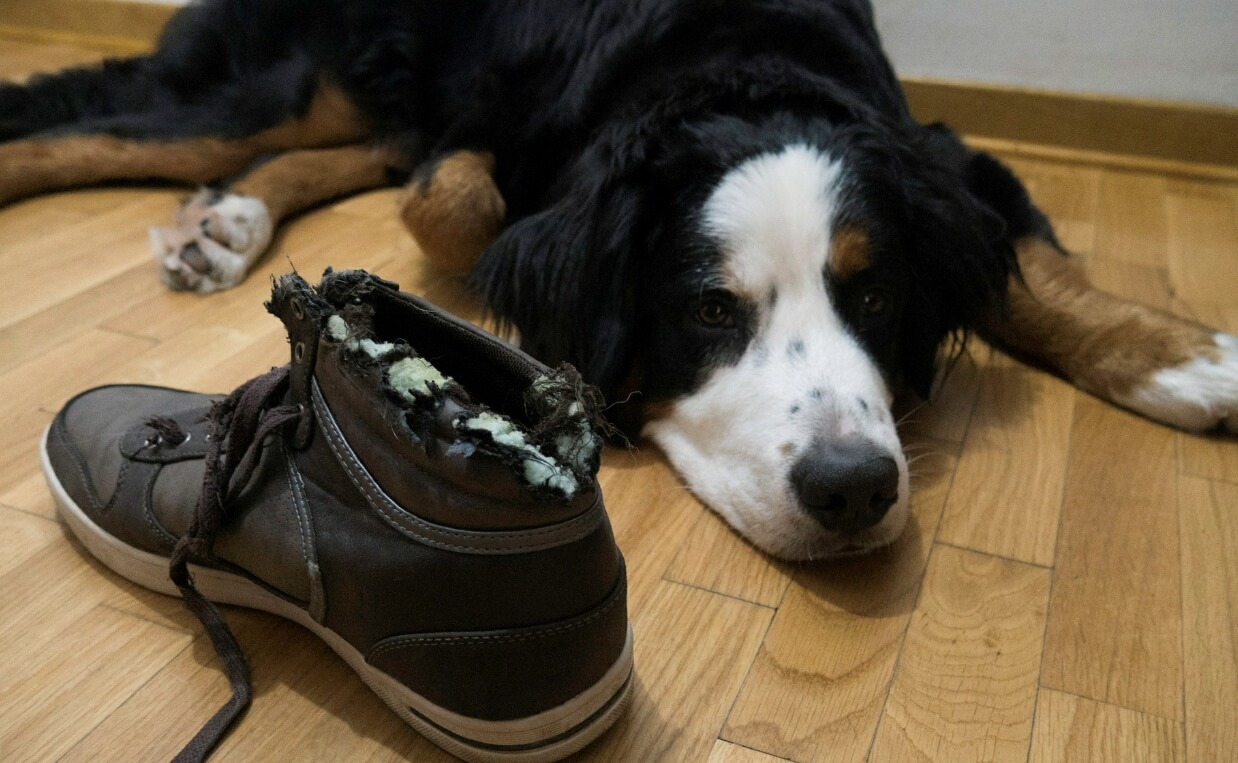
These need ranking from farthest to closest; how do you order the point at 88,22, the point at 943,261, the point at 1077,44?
the point at 88,22 → the point at 1077,44 → the point at 943,261

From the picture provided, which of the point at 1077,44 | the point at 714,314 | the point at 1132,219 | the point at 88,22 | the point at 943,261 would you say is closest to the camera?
the point at 714,314

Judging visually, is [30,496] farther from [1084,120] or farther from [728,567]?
[1084,120]

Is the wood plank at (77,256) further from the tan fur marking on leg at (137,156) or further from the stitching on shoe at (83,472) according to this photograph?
the stitching on shoe at (83,472)

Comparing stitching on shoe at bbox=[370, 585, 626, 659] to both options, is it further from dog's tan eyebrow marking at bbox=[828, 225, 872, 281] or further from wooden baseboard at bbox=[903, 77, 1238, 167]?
wooden baseboard at bbox=[903, 77, 1238, 167]

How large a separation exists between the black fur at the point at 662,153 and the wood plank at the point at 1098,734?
568mm

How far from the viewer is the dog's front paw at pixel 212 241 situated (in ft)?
6.30

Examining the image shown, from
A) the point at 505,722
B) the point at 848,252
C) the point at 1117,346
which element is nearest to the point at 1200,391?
the point at 1117,346

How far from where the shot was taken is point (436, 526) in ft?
2.81

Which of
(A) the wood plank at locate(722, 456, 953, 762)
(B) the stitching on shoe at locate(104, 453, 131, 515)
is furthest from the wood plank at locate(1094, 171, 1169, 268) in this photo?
(B) the stitching on shoe at locate(104, 453, 131, 515)

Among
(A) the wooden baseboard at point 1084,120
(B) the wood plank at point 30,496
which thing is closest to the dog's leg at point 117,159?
(B) the wood plank at point 30,496

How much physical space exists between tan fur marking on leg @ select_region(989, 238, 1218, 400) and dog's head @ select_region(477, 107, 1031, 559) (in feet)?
0.45

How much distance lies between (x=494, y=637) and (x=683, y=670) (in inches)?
11.0

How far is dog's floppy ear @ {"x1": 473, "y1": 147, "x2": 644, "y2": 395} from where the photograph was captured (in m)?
1.45

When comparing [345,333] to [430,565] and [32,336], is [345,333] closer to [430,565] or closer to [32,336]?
[430,565]
